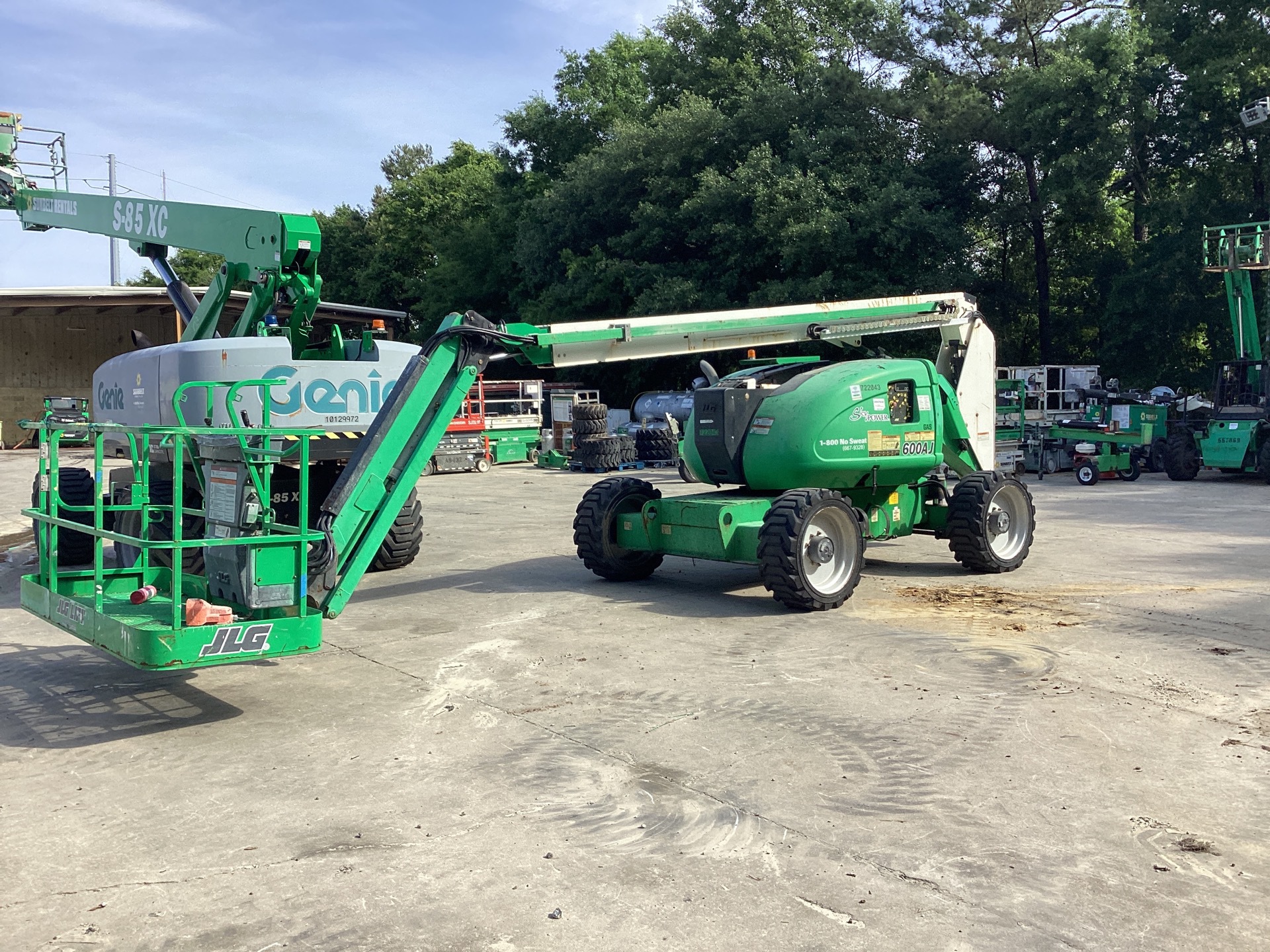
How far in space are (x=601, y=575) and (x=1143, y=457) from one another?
1876 centimetres

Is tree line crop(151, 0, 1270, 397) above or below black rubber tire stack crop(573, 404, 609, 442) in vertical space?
above

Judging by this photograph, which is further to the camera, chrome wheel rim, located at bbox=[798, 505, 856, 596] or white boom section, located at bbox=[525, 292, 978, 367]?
chrome wheel rim, located at bbox=[798, 505, 856, 596]

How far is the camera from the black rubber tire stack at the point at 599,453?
27672mm

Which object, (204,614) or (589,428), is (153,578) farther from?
(589,428)

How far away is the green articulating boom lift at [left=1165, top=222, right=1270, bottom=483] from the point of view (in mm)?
23062

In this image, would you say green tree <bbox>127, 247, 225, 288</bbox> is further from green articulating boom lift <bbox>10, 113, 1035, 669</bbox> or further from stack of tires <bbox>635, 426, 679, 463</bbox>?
green articulating boom lift <bbox>10, 113, 1035, 669</bbox>

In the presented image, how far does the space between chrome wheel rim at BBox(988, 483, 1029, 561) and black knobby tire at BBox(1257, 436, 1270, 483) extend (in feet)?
44.1

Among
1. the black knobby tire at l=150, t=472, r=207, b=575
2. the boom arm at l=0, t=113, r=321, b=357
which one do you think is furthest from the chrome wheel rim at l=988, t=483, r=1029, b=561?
the black knobby tire at l=150, t=472, r=207, b=575

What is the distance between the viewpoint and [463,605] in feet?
33.1

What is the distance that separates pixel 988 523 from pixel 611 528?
3872 mm

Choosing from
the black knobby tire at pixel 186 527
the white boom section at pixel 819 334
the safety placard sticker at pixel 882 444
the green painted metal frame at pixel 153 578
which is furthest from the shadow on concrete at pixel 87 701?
the safety placard sticker at pixel 882 444

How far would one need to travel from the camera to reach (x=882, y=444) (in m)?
10.9

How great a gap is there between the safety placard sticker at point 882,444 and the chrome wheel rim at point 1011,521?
4.73ft

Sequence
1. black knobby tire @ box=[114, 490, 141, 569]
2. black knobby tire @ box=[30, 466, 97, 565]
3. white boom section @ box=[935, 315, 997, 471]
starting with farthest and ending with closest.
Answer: white boom section @ box=[935, 315, 997, 471]
black knobby tire @ box=[30, 466, 97, 565]
black knobby tire @ box=[114, 490, 141, 569]
